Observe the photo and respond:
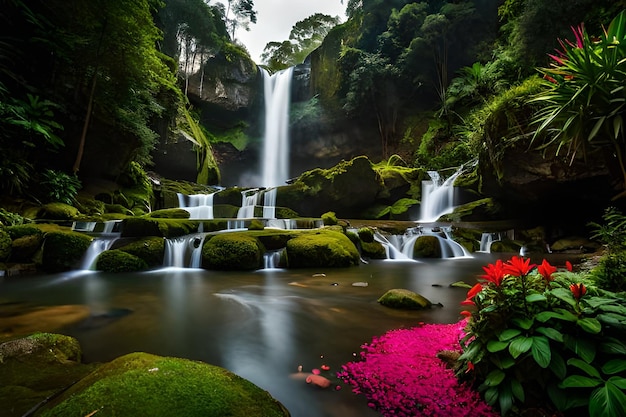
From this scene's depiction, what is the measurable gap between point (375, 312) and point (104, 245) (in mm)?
7725

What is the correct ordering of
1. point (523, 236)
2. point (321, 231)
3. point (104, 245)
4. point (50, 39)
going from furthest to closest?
point (523, 236)
point (50, 39)
point (321, 231)
point (104, 245)

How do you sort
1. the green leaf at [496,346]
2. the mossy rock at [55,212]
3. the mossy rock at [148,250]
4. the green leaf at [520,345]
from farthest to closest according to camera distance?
the mossy rock at [55,212] < the mossy rock at [148,250] < the green leaf at [496,346] < the green leaf at [520,345]

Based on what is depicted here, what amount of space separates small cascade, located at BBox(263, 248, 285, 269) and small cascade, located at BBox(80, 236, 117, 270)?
4.21 m

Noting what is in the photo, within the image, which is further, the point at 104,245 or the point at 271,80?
the point at 271,80

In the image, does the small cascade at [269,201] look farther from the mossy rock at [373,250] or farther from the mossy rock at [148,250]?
the mossy rock at [148,250]

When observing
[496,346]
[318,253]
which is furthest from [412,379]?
[318,253]

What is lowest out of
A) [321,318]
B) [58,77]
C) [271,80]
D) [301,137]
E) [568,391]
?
[321,318]

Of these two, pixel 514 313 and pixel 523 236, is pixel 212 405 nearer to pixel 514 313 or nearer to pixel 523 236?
pixel 514 313

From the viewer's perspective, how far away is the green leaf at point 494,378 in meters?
1.66

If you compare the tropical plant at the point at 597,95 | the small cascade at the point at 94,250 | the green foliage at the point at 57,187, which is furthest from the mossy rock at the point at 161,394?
the green foliage at the point at 57,187

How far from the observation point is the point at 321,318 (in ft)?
13.0

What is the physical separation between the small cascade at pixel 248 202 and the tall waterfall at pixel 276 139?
1049cm

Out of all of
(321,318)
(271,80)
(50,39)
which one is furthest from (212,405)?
(271,80)

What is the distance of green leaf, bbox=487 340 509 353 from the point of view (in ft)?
5.45
